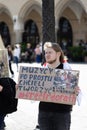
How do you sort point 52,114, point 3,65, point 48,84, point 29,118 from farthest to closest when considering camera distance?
1. point 29,118
2. point 3,65
3. point 48,84
4. point 52,114

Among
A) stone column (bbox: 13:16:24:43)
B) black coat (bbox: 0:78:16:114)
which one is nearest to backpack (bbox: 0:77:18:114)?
black coat (bbox: 0:78:16:114)

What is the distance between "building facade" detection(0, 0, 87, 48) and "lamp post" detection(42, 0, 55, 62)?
82.3ft

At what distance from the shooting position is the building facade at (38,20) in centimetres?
3538

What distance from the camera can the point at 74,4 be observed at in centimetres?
3569

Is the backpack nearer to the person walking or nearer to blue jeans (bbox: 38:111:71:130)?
the person walking

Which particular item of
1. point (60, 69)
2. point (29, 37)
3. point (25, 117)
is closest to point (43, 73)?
point (60, 69)

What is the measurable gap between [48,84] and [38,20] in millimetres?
34172

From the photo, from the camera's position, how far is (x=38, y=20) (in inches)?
1542

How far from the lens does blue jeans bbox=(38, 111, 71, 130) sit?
16.3 ft

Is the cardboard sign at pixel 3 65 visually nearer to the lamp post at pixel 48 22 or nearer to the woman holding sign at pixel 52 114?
the woman holding sign at pixel 52 114

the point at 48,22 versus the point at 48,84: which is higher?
the point at 48,22

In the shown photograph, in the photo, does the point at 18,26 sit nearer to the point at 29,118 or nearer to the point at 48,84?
the point at 29,118

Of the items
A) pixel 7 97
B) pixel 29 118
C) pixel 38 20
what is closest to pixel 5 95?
pixel 7 97

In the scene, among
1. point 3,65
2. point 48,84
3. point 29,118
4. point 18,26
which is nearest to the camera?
point 48,84
